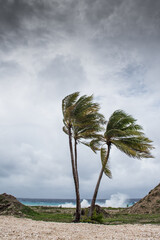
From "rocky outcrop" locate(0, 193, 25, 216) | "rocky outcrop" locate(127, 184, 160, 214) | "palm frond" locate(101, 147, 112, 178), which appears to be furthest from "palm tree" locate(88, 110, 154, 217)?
"rocky outcrop" locate(127, 184, 160, 214)

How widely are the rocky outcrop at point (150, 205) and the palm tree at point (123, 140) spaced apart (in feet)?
35.6

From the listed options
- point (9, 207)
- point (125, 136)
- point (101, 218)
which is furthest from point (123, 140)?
point (9, 207)

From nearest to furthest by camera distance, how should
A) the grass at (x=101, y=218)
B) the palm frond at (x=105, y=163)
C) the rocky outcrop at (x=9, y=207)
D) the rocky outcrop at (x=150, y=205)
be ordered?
the grass at (x=101, y=218), the palm frond at (x=105, y=163), the rocky outcrop at (x=9, y=207), the rocky outcrop at (x=150, y=205)

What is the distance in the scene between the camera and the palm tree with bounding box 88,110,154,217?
51.6ft

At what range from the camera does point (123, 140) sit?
1602 cm

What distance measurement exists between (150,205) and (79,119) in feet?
51.4

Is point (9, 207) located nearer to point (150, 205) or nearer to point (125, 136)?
point (125, 136)

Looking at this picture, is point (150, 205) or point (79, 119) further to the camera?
point (150, 205)

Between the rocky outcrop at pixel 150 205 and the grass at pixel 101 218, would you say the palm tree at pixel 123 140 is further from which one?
the rocky outcrop at pixel 150 205

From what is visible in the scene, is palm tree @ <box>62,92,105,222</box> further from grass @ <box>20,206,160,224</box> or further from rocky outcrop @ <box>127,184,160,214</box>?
rocky outcrop @ <box>127,184,160,214</box>

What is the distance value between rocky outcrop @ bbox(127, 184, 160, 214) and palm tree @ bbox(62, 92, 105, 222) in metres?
12.8

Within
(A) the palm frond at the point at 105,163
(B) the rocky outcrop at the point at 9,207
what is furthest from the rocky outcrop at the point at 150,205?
(B) the rocky outcrop at the point at 9,207

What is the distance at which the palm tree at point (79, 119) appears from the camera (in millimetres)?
15151

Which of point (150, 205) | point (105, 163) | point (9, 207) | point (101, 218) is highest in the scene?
point (105, 163)
